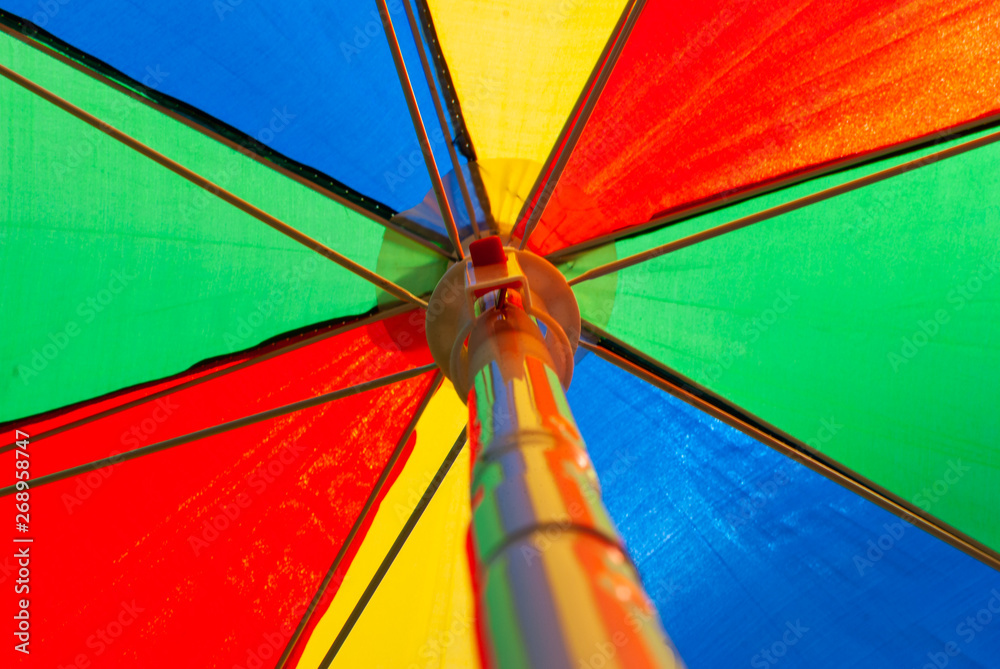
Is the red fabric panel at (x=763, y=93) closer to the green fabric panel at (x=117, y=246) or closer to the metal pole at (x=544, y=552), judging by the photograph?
the green fabric panel at (x=117, y=246)

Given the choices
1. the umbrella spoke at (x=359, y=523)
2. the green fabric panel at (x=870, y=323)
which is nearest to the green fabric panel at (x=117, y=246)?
the umbrella spoke at (x=359, y=523)

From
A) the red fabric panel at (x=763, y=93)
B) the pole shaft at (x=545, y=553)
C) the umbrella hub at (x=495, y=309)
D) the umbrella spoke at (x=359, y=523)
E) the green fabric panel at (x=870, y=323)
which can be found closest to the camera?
the pole shaft at (x=545, y=553)

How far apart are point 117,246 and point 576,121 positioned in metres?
1.20

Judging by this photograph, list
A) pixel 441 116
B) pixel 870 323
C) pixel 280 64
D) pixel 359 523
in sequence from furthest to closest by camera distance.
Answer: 1. pixel 359 523
2. pixel 870 323
3. pixel 441 116
4. pixel 280 64

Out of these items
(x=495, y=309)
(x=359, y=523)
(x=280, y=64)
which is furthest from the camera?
(x=359, y=523)

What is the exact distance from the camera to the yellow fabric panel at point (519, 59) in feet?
6.73

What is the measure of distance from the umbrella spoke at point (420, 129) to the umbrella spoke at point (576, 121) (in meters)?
0.18

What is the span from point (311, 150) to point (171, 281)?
1.60ft

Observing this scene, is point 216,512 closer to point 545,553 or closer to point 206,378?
point 206,378

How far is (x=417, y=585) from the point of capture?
254 cm

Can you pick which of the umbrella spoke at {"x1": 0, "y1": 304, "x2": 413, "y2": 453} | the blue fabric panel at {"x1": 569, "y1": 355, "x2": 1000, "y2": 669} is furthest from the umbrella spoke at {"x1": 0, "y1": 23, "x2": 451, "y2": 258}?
the blue fabric panel at {"x1": 569, "y1": 355, "x2": 1000, "y2": 669}

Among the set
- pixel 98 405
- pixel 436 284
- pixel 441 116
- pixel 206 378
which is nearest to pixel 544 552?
pixel 436 284

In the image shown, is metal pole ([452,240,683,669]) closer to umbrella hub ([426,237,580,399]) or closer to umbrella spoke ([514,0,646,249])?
umbrella hub ([426,237,580,399])

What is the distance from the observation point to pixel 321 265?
228 centimetres
